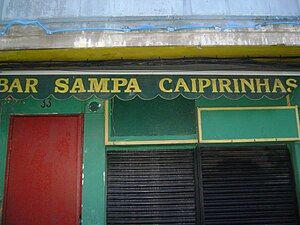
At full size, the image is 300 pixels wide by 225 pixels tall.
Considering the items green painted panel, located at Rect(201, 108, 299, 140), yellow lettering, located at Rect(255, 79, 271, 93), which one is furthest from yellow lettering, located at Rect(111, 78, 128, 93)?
yellow lettering, located at Rect(255, 79, 271, 93)

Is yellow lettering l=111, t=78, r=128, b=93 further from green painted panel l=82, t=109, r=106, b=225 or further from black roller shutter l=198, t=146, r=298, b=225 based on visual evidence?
black roller shutter l=198, t=146, r=298, b=225

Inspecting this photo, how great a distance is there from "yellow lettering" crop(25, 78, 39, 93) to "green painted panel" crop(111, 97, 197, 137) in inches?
49.3

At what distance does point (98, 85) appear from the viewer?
446 centimetres

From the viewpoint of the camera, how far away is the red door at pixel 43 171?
192 inches

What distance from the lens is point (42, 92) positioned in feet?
14.5

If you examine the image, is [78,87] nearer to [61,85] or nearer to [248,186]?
[61,85]

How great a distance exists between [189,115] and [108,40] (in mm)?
1863

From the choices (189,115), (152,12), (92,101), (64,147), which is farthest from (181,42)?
A: (64,147)

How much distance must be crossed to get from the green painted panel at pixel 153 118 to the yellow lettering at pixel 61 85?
3.22 feet

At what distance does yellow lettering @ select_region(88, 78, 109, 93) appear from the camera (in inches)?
175

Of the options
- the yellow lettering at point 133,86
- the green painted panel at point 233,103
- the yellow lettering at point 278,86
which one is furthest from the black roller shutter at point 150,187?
the yellow lettering at point 278,86

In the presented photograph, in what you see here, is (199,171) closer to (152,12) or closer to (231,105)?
(231,105)

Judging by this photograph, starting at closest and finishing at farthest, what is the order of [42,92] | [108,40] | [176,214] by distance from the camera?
[108,40], [42,92], [176,214]

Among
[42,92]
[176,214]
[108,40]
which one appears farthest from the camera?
[176,214]
